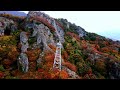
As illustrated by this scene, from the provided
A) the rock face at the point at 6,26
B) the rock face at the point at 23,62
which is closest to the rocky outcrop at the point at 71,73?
the rock face at the point at 23,62

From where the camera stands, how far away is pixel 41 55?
18.5 meters

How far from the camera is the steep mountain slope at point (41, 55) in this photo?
17.3 meters

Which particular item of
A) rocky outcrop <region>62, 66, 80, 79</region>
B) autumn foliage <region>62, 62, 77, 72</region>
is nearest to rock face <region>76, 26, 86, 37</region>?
autumn foliage <region>62, 62, 77, 72</region>

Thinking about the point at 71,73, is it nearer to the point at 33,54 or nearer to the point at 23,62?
the point at 33,54

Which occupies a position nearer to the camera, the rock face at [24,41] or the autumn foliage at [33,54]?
the autumn foliage at [33,54]

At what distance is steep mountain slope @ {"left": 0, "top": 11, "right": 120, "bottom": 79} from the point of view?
1728 cm

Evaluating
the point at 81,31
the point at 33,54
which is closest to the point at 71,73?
the point at 33,54

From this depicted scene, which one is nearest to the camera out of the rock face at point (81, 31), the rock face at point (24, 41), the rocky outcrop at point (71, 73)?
the rocky outcrop at point (71, 73)

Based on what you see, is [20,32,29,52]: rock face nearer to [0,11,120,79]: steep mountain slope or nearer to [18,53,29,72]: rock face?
[0,11,120,79]: steep mountain slope

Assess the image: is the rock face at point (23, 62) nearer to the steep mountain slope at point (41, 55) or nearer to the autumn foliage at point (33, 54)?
the steep mountain slope at point (41, 55)

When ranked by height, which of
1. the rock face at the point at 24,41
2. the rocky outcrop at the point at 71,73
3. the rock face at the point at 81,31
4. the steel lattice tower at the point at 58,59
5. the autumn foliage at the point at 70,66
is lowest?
the rocky outcrop at the point at 71,73
